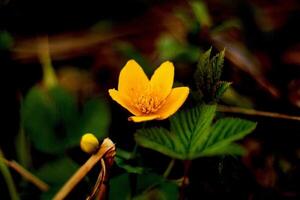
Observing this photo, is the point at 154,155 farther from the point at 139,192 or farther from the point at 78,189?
the point at 78,189

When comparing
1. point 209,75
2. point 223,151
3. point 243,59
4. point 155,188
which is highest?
point 209,75

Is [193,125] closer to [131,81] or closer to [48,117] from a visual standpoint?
[131,81]

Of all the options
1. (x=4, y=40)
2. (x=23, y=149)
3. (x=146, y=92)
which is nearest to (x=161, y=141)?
(x=146, y=92)

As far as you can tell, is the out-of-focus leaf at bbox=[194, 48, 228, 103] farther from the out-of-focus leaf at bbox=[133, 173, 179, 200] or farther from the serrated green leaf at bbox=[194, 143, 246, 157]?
the out-of-focus leaf at bbox=[133, 173, 179, 200]

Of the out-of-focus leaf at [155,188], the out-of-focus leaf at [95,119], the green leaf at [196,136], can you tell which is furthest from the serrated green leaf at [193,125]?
the out-of-focus leaf at [95,119]

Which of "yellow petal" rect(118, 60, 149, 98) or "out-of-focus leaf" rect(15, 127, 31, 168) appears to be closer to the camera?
"yellow petal" rect(118, 60, 149, 98)

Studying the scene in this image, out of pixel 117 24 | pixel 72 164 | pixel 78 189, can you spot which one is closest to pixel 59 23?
pixel 117 24

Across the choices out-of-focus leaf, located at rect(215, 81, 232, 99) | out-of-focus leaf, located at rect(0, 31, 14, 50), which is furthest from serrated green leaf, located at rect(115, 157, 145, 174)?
out-of-focus leaf, located at rect(0, 31, 14, 50)
